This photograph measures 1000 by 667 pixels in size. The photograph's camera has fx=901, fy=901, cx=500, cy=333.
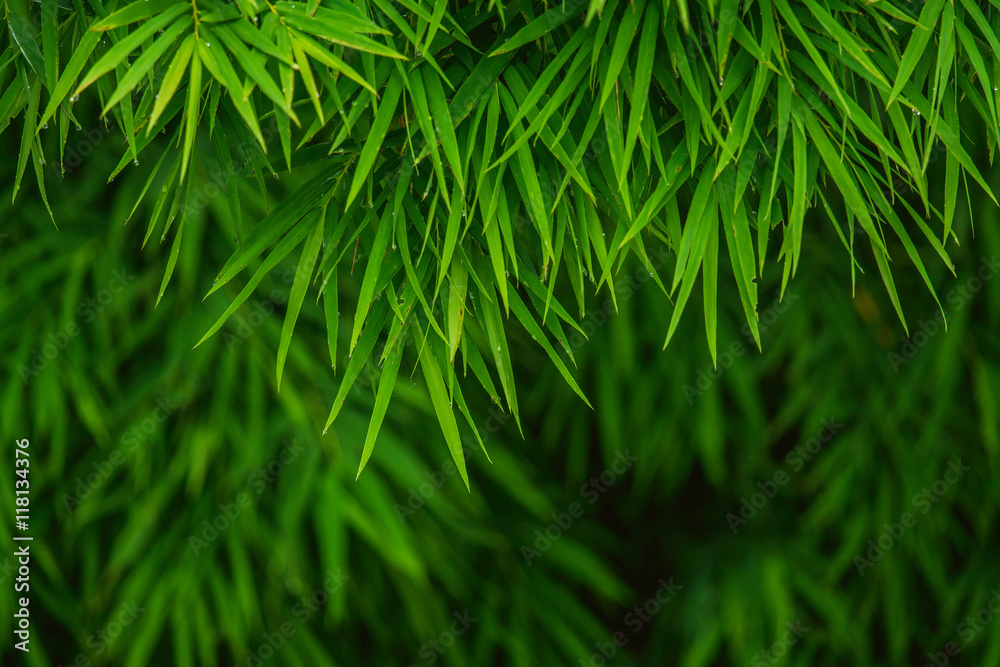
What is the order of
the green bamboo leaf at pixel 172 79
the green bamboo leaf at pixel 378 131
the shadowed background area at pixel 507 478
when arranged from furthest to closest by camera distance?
the shadowed background area at pixel 507 478, the green bamboo leaf at pixel 378 131, the green bamboo leaf at pixel 172 79

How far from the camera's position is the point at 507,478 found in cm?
155

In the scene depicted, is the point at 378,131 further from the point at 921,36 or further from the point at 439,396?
the point at 921,36

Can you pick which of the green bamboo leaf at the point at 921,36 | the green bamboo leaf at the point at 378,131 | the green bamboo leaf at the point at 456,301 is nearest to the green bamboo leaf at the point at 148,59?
the green bamboo leaf at the point at 378,131

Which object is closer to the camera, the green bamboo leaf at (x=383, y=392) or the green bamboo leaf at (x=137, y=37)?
the green bamboo leaf at (x=137, y=37)

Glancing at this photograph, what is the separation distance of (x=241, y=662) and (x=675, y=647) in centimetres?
79

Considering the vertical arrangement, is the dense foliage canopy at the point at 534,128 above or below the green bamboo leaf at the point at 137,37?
below

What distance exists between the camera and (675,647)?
1691 mm

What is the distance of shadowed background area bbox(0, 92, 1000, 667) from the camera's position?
1411 mm

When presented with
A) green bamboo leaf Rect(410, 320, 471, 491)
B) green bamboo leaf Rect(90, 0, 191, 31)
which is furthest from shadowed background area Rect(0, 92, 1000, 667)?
green bamboo leaf Rect(90, 0, 191, 31)

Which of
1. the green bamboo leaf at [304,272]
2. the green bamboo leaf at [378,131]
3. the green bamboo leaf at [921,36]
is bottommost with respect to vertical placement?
the green bamboo leaf at [921,36]

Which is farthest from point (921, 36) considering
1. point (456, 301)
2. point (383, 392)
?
point (383, 392)

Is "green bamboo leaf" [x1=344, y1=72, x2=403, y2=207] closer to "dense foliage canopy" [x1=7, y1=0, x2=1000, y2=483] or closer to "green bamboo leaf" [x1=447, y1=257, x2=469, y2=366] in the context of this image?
"dense foliage canopy" [x1=7, y1=0, x2=1000, y2=483]

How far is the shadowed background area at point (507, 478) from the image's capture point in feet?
4.63

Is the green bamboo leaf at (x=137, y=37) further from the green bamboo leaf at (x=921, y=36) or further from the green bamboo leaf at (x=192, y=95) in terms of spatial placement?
the green bamboo leaf at (x=921, y=36)
